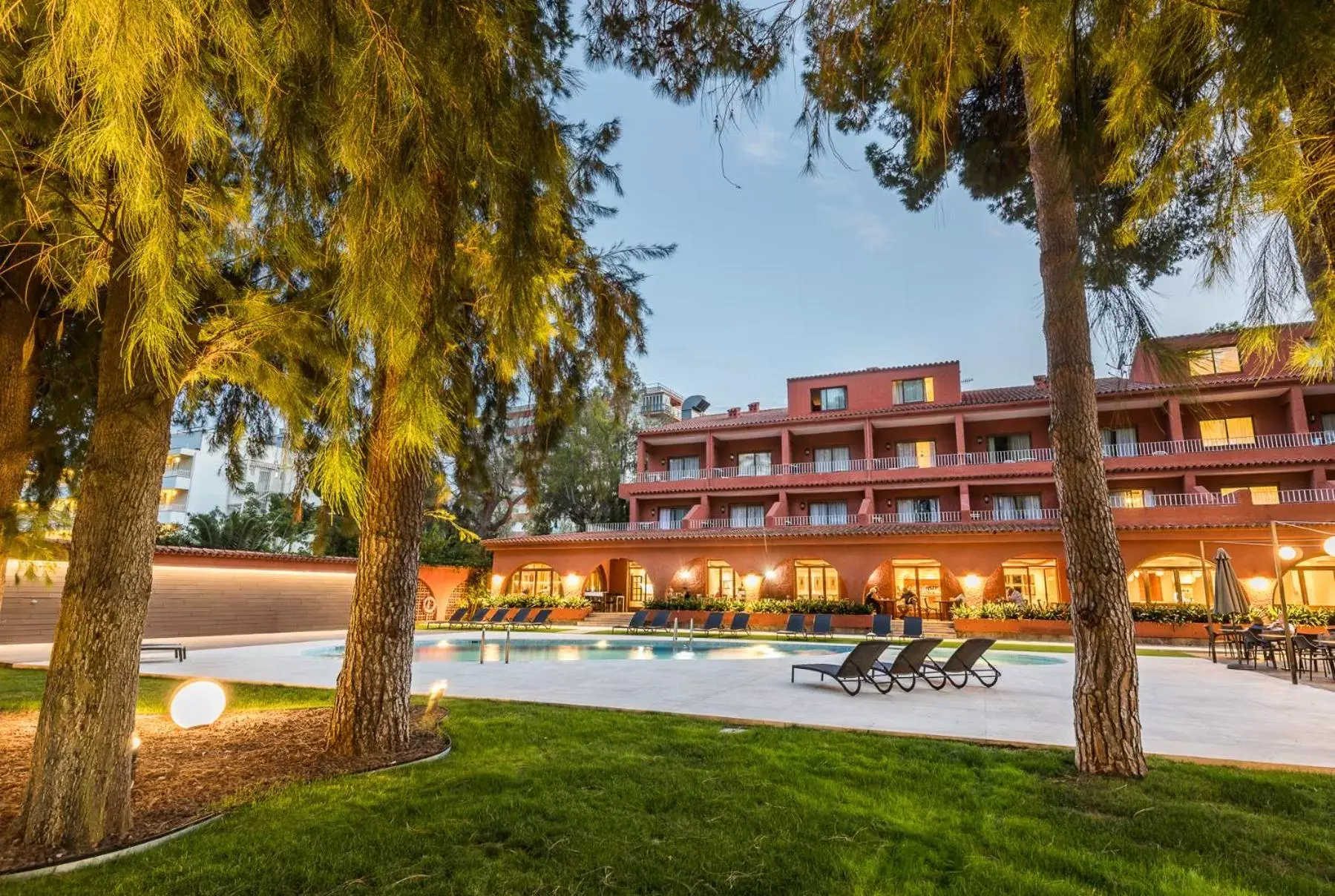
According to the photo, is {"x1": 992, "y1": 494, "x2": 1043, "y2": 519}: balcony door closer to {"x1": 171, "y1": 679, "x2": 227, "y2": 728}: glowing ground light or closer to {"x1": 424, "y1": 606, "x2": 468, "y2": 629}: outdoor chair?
{"x1": 424, "y1": 606, "x2": 468, "y2": 629}: outdoor chair

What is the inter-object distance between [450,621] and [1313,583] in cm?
2933

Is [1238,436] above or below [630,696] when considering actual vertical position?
above

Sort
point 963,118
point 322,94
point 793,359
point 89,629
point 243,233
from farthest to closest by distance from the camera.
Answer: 1. point 793,359
2. point 963,118
3. point 243,233
4. point 89,629
5. point 322,94

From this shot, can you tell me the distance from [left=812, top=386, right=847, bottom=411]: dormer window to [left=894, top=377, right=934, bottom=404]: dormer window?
227 cm

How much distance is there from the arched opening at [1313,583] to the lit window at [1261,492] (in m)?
2.25

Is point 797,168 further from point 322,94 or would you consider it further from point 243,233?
point 243,233

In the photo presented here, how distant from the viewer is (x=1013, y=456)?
25.3 metres

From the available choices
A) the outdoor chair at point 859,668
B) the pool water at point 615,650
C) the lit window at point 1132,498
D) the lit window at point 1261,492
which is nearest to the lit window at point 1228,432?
the lit window at point 1261,492

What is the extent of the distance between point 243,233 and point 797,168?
327 centimetres

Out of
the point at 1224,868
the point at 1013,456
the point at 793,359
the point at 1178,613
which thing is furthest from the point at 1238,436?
the point at 793,359

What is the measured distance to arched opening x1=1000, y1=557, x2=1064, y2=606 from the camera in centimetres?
2364

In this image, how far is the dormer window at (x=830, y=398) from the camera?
29.9 m

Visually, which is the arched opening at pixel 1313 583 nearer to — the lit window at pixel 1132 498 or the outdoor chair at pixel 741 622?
the lit window at pixel 1132 498

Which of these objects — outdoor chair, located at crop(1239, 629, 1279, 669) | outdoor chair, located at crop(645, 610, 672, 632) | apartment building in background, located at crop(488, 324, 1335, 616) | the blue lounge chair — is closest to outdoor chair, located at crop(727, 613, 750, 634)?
outdoor chair, located at crop(645, 610, 672, 632)
